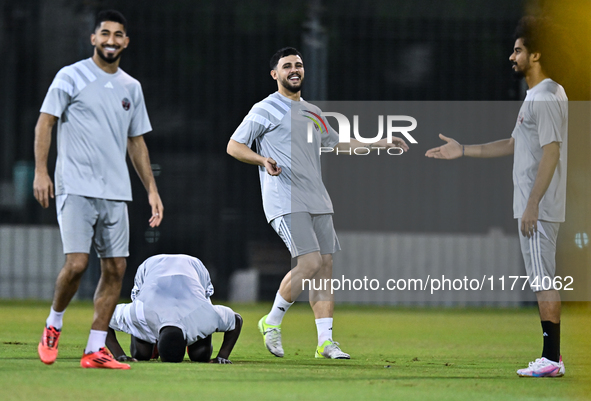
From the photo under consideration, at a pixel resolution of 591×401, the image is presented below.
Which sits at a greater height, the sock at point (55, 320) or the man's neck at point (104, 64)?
the man's neck at point (104, 64)

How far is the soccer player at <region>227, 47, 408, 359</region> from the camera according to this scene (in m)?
6.43

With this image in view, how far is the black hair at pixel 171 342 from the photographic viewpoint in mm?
5430

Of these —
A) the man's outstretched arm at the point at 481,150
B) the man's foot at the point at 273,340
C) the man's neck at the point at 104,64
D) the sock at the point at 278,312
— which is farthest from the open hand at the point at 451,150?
the man's neck at the point at 104,64

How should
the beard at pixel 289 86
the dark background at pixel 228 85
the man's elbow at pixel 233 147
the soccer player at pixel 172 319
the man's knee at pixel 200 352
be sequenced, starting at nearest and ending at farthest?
1. the soccer player at pixel 172 319
2. the man's knee at pixel 200 352
3. the man's elbow at pixel 233 147
4. the beard at pixel 289 86
5. the dark background at pixel 228 85

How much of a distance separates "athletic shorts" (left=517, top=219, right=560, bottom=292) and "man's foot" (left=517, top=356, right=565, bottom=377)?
0.43 m

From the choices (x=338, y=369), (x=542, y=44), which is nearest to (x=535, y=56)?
(x=542, y=44)

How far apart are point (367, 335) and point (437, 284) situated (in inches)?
177

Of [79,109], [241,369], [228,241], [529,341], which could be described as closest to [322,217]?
[241,369]

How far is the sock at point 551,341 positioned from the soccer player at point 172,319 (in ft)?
6.38

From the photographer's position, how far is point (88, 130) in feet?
17.1

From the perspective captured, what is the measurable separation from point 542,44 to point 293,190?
2014mm

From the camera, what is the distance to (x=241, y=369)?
17.4ft

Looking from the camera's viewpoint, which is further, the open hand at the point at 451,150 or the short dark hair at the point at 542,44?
the open hand at the point at 451,150

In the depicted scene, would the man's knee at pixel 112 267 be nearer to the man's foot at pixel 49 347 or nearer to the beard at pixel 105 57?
the man's foot at pixel 49 347
